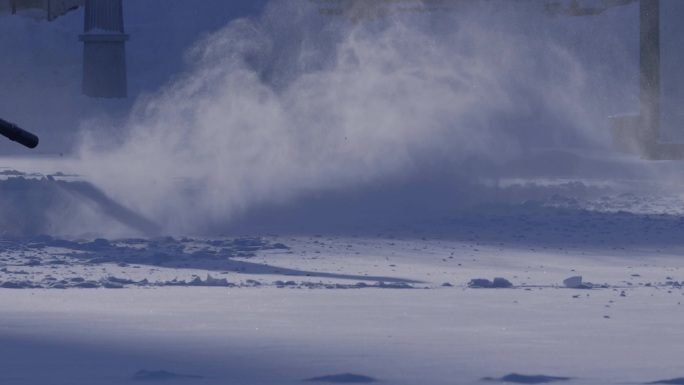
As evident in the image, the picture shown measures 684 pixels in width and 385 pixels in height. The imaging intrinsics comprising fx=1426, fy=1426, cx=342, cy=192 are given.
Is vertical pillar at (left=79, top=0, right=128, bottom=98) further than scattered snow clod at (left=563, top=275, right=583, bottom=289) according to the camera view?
Yes

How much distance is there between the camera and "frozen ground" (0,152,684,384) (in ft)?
15.4

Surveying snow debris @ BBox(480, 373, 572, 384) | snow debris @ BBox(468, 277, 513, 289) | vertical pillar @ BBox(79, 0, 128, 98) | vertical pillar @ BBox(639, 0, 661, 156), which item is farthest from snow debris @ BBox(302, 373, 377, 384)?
vertical pillar @ BBox(79, 0, 128, 98)

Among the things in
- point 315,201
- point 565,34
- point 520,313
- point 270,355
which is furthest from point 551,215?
point 565,34

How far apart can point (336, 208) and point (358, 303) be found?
5202 millimetres

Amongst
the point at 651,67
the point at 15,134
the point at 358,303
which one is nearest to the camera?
the point at 15,134

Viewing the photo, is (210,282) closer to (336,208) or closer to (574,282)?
(574,282)

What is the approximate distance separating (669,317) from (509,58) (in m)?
18.5

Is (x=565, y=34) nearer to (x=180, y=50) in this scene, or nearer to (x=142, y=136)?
(x=180, y=50)

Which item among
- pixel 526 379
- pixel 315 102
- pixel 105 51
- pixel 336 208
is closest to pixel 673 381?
pixel 526 379

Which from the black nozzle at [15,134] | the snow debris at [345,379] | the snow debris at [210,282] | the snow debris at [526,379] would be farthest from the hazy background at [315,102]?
the snow debris at [526,379]

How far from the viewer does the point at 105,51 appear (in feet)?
74.2

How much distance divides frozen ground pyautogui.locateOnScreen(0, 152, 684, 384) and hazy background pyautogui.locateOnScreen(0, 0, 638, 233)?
1358mm

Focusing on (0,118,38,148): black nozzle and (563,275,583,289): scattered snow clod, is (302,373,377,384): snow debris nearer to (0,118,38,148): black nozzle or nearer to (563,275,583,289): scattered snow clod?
(0,118,38,148): black nozzle

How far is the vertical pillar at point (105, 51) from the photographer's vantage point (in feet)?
73.9
